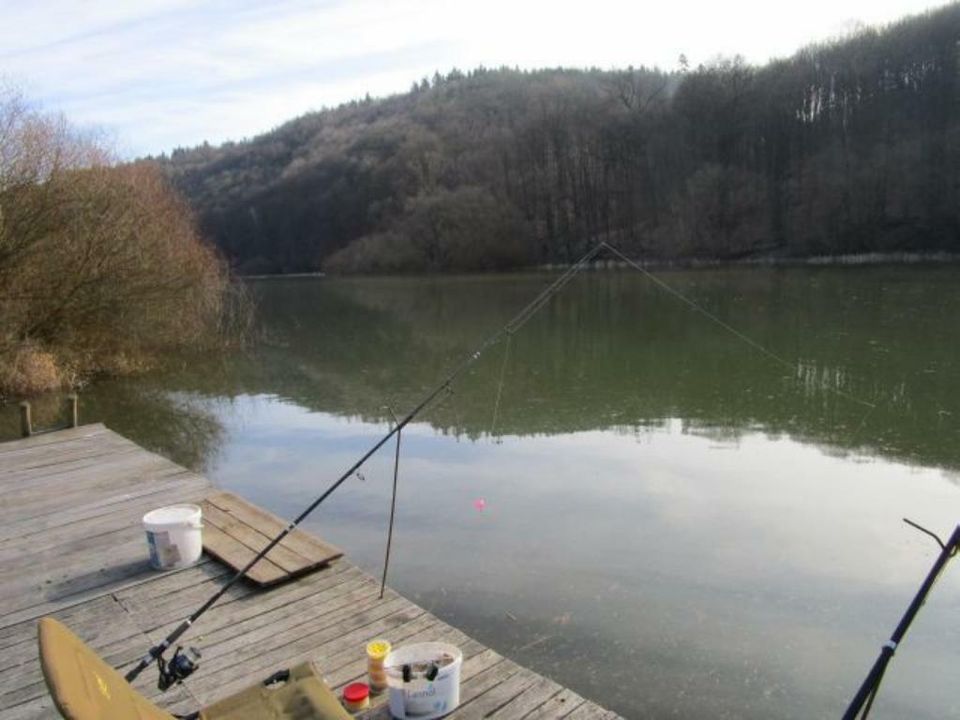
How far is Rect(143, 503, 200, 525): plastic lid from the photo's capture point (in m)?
5.03

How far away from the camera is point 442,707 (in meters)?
3.38

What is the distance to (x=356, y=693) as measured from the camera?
3418 millimetres

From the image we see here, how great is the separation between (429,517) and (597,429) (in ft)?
12.6

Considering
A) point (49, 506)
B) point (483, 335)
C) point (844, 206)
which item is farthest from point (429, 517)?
point (844, 206)

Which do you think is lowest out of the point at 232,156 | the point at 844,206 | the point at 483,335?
the point at 483,335

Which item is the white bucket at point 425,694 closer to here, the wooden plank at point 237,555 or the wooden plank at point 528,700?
the wooden plank at point 528,700

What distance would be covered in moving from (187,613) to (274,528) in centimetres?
114

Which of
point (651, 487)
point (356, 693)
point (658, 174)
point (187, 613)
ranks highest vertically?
point (658, 174)

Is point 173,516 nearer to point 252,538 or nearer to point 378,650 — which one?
point 252,538

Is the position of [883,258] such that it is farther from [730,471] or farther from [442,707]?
[442,707]

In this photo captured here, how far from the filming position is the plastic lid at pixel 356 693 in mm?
3398

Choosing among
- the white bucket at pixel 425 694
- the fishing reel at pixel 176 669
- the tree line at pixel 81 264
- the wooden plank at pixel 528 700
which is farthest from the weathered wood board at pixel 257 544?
the tree line at pixel 81 264

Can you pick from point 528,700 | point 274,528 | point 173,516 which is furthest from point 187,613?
point 528,700

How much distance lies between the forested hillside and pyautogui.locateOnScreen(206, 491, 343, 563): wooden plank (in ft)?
135
